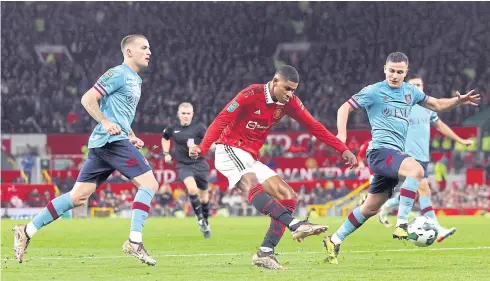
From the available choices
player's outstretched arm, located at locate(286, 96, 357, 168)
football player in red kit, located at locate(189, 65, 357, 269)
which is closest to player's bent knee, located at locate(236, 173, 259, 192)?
football player in red kit, located at locate(189, 65, 357, 269)

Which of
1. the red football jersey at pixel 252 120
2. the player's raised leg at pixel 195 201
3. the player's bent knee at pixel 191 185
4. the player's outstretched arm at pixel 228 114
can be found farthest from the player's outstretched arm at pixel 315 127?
the player's bent knee at pixel 191 185

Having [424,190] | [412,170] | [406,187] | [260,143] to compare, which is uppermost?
[260,143]

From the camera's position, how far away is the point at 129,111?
1138cm

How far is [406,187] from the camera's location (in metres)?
12.1

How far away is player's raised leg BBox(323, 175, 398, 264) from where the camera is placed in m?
11.8

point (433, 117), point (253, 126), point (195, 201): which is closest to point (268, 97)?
point (253, 126)

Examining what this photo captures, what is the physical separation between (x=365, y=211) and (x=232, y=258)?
1.86m

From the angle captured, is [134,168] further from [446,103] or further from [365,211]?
[446,103]

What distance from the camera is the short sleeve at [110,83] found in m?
11.1

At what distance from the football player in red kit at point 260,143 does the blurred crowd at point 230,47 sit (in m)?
29.5

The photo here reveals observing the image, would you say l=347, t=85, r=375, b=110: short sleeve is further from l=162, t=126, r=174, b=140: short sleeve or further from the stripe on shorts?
l=162, t=126, r=174, b=140: short sleeve

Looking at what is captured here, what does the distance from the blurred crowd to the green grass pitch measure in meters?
22.9

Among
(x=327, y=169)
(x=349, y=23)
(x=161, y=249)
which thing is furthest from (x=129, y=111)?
(x=349, y=23)

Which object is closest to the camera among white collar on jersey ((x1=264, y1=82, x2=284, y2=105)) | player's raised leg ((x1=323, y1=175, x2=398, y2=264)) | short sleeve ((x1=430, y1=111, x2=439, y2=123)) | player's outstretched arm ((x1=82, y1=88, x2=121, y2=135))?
player's outstretched arm ((x1=82, y1=88, x2=121, y2=135))
